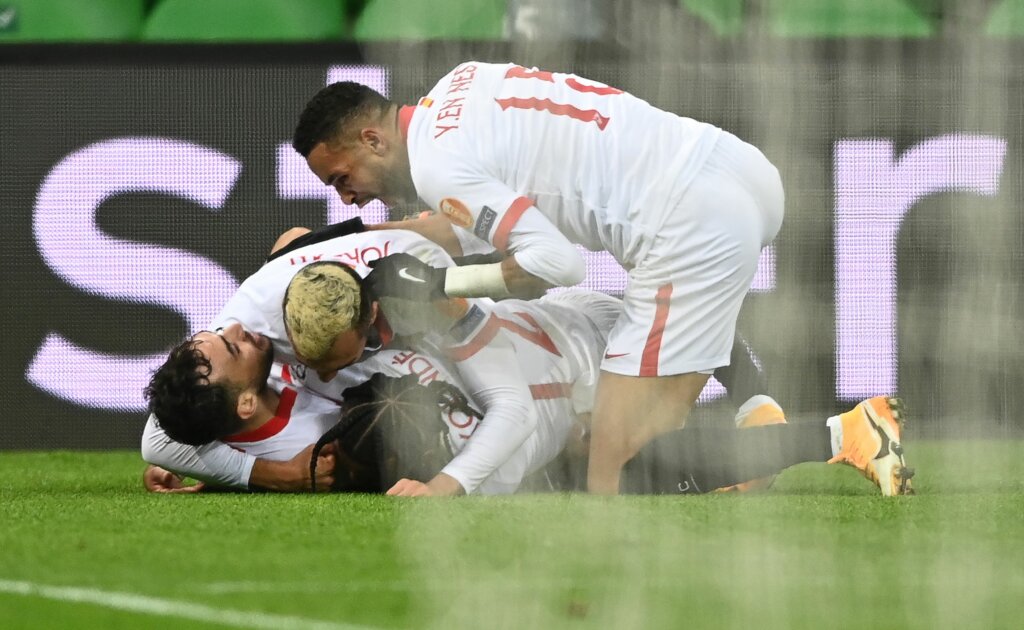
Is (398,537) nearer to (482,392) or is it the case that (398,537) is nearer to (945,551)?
(482,392)

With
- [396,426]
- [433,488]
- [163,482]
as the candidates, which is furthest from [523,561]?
[163,482]

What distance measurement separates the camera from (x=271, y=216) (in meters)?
4.32

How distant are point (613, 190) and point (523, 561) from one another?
3.56 ft

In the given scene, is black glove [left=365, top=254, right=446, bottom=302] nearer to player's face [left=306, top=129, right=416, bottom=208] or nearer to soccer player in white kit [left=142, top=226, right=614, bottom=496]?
soccer player in white kit [left=142, top=226, right=614, bottom=496]

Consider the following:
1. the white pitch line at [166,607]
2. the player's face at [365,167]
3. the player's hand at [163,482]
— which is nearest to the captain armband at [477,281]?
the player's face at [365,167]

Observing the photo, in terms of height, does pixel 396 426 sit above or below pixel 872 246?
below

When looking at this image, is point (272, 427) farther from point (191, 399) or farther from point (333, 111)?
point (333, 111)

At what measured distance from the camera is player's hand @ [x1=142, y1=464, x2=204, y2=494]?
333cm

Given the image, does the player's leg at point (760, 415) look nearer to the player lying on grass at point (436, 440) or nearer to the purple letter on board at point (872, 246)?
the player lying on grass at point (436, 440)

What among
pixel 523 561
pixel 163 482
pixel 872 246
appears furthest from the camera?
pixel 872 246

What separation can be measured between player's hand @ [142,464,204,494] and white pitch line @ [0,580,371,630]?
1.29 metres

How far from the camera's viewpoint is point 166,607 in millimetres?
1841

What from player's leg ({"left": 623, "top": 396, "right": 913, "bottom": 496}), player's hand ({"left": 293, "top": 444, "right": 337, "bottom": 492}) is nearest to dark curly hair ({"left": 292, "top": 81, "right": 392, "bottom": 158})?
player's hand ({"left": 293, "top": 444, "right": 337, "bottom": 492})

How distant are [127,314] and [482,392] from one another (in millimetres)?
1659
